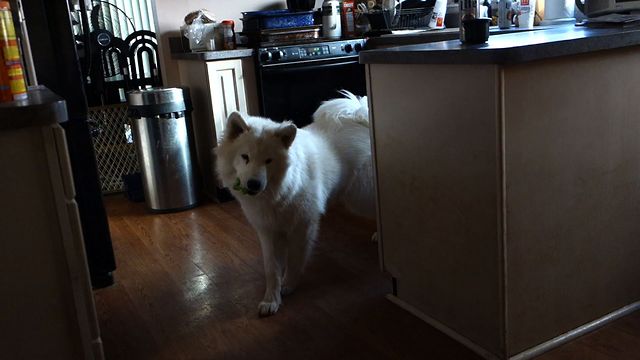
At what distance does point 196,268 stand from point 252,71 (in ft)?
4.63

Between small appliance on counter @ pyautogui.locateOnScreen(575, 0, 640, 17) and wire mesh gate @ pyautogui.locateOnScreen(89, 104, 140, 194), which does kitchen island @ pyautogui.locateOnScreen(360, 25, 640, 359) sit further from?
wire mesh gate @ pyautogui.locateOnScreen(89, 104, 140, 194)

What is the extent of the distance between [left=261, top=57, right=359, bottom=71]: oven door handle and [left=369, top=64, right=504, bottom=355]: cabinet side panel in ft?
5.49

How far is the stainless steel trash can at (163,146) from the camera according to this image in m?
3.37

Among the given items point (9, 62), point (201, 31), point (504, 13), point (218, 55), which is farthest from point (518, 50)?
point (201, 31)

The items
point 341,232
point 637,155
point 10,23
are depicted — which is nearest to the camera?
point 10,23

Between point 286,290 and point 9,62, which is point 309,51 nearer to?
point 286,290

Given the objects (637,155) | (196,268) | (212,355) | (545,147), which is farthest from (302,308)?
(637,155)

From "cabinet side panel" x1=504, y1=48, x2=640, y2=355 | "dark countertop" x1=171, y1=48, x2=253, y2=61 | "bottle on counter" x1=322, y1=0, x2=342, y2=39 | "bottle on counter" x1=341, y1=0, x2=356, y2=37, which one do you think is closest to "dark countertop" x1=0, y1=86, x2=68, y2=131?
"cabinet side panel" x1=504, y1=48, x2=640, y2=355

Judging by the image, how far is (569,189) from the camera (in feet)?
5.42

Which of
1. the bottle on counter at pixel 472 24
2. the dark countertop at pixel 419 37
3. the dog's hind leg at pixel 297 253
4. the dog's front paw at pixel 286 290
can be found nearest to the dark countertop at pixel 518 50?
the bottle on counter at pixel 472 24

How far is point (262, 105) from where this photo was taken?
3.52 metres

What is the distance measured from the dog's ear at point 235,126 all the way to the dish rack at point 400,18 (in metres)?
2.03

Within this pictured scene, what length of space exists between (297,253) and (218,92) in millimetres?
1485

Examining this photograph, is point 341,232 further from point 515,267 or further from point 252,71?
point 515,267
